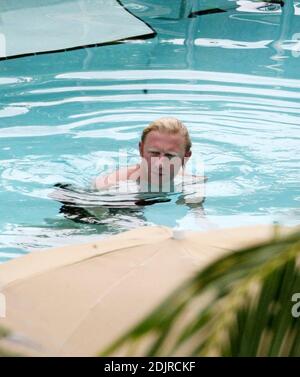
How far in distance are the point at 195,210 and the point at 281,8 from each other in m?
5.95

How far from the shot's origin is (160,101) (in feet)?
27.6

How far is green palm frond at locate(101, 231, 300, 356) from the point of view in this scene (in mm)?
1078

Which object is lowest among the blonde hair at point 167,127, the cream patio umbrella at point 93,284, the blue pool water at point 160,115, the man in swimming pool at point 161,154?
the blue pool water at point 160,115

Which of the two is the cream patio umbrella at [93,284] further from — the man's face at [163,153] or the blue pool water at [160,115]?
the man's face at [163,153]

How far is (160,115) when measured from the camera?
315 inches

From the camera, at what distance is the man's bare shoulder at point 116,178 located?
19.5 ft

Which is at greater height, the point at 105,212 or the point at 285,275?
the point at 285,275

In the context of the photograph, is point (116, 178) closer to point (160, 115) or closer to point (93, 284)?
point (160, 115)

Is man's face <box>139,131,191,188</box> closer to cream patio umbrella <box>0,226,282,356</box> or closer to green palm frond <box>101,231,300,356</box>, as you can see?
cream patio umbrella <box>0,226,282,356</box>

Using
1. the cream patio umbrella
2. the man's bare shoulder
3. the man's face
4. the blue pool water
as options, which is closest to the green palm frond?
the cream patio umbrella

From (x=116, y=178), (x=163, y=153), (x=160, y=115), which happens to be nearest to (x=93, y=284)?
(x=163, y=153)

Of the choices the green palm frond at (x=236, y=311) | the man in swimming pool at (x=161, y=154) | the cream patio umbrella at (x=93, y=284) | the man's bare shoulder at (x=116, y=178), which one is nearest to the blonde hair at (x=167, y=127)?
the man in swimming pool at (x=161, y=154)
